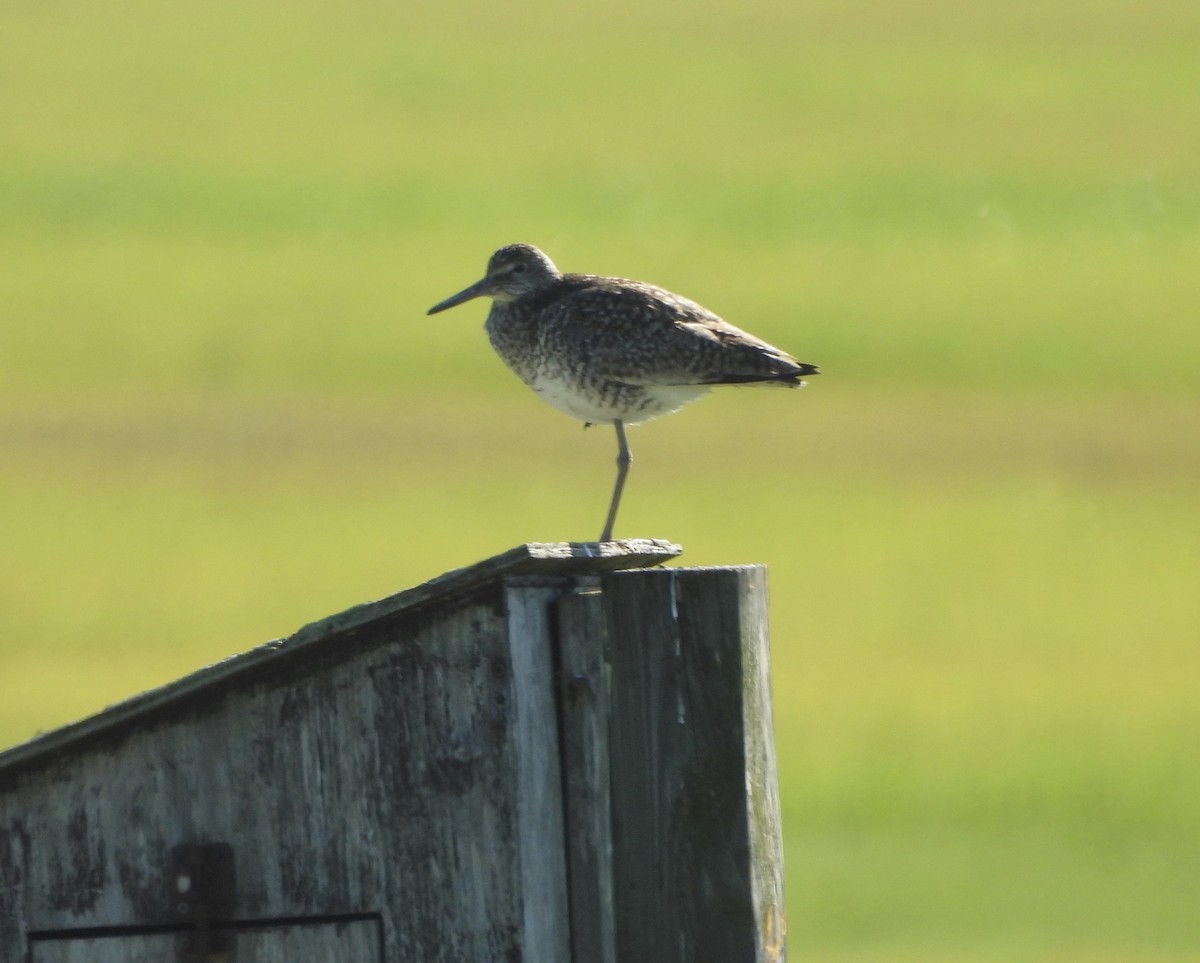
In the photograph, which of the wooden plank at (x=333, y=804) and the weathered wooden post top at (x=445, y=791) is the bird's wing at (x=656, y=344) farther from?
the wooden plank at (x=333, y=804)

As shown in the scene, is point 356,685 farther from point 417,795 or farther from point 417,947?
point 417,947

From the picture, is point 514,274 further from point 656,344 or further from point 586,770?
point 586,770

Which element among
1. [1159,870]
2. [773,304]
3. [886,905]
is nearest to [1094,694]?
[1159,870]

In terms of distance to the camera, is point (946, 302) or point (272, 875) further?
point (946, 302)

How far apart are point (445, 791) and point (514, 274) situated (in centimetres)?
266

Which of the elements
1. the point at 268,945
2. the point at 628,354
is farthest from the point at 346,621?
the point at 628,354

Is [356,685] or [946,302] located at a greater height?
[946,302]

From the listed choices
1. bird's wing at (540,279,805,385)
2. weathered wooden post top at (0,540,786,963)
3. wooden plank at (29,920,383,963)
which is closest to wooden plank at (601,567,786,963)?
weathered wooden post top at (0,540,786,963)

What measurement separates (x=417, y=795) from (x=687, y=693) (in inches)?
22.9

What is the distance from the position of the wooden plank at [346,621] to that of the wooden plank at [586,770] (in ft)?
0.30

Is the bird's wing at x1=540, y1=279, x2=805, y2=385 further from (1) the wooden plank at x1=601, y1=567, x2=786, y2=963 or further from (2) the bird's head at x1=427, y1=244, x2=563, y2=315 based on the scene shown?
(1) the wooden plank at x1=601, y1=567, x2=786, y2=963

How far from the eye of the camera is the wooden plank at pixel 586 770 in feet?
14.6

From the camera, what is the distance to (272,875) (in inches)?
182

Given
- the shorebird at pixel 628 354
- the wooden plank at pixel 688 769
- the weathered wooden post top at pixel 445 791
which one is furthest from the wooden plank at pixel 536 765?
the shorebird at pixel 628 354
